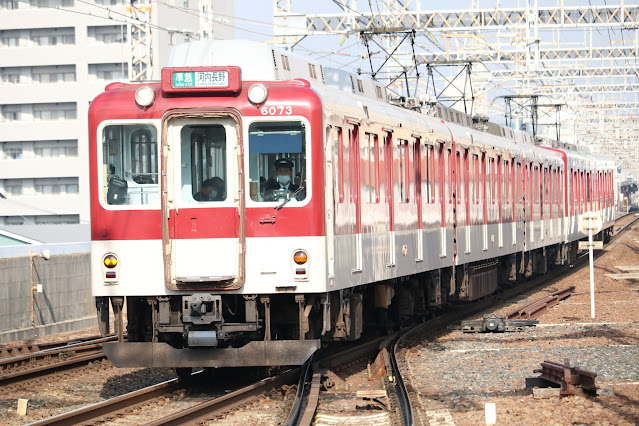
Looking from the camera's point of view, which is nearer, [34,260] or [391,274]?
[391,274]

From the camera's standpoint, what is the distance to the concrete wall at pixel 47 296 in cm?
1808

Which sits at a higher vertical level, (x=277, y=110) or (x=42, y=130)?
(x=42, y=130)

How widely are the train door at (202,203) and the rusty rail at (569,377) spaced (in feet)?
10.4

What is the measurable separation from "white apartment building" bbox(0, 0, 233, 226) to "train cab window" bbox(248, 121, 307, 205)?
5770 centimetres

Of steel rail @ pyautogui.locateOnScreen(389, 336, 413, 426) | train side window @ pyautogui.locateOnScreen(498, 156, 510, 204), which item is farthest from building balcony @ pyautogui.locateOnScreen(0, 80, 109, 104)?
steel rail @ pyautogui.locateOnScreen(389, 336, 413, 426)

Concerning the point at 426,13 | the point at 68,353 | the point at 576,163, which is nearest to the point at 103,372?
the point at 68,353

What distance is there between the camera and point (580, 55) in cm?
5903

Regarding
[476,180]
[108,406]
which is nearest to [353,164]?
[108,406]

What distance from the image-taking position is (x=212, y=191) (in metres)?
10.5

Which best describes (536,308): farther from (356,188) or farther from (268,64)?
(268,64)

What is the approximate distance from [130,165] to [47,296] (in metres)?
9.65

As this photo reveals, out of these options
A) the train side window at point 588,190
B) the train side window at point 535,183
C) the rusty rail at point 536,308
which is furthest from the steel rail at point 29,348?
the train side window at point 588,190

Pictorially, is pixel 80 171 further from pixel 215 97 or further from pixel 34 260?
pixel 215 97

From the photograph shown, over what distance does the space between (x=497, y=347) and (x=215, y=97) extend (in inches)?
256
